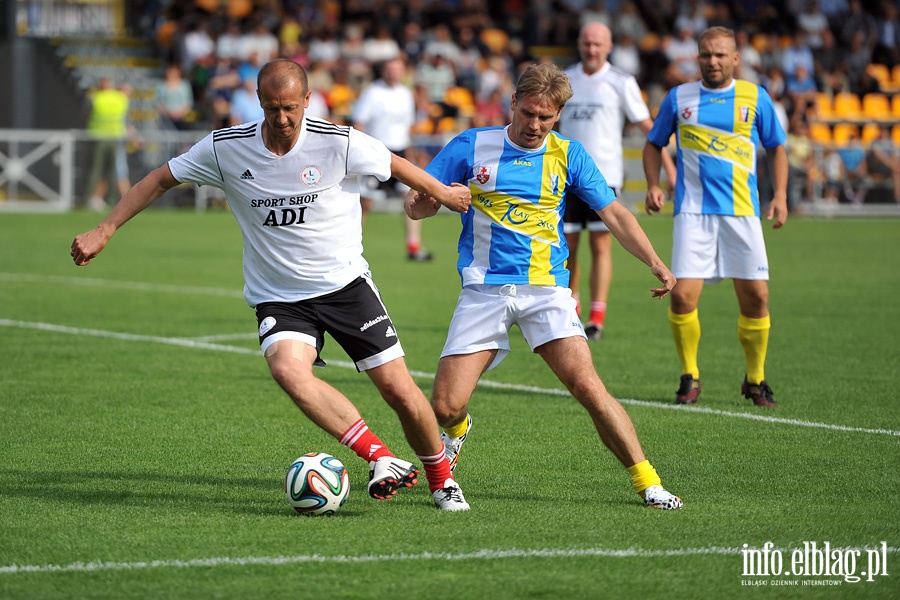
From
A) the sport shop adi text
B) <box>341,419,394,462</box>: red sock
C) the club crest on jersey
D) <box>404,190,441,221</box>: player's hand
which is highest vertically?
the club crest on jersey

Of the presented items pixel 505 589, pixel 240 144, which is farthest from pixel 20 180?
pixel 505 589

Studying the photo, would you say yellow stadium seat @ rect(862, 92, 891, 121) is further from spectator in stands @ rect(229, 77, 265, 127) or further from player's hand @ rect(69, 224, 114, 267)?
player's hand @ rect(69, 224, 114, 267)

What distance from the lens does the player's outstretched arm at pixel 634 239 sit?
606 centimetres

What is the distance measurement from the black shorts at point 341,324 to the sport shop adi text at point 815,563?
1868mm

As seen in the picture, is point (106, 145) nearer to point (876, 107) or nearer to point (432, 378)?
point (876, 107)

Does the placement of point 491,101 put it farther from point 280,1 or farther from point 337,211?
point 337,211

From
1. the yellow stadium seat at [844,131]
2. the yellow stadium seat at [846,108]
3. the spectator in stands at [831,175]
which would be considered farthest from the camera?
the yellow stadium seat at [846,108]

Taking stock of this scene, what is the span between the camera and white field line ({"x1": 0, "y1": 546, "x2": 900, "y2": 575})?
4.96m

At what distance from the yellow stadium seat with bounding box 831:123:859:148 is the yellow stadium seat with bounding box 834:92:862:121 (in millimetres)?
343

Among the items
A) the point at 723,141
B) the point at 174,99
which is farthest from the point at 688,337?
the point at 174,99

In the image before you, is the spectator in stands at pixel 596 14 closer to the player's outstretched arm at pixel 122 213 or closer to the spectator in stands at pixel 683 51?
the spectator in stands at pixel 683 51

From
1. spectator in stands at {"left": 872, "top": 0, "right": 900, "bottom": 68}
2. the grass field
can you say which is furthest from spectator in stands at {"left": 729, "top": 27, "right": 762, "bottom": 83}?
the grass field

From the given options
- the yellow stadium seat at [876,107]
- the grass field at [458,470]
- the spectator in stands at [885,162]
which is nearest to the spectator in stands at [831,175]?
the spectator in stands at [885,162]

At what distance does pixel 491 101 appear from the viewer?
29.4 meters
